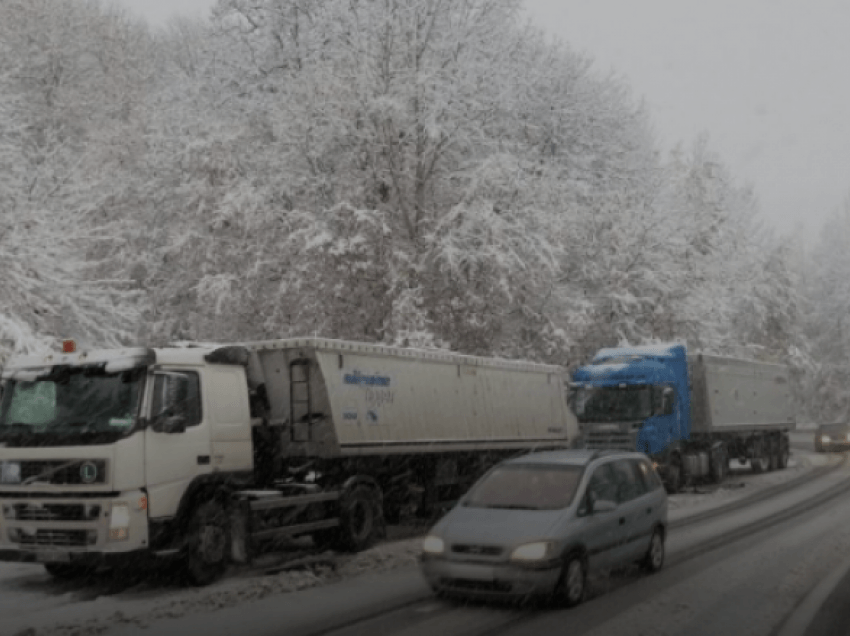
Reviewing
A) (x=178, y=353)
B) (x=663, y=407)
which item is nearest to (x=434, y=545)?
(x=178, y=353)

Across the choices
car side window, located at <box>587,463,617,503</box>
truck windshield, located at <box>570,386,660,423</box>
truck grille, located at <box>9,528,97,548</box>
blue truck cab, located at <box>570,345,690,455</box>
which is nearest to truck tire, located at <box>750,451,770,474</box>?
blue truck cab, located at <box>570,345,690,455</box>

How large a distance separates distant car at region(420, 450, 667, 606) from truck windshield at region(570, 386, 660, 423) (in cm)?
1193

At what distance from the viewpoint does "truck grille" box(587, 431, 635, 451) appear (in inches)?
916

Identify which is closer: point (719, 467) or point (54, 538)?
point (54, 538)

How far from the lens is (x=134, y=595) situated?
10984 millimetres

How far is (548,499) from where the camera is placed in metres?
10.5

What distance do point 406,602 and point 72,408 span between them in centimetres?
446

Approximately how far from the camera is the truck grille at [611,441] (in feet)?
76.3

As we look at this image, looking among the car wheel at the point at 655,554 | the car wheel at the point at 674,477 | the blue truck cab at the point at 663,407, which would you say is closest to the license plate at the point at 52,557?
the car wheel at the point at 655,554

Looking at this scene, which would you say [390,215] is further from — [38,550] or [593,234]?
[38,550]

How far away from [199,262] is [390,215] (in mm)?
5108

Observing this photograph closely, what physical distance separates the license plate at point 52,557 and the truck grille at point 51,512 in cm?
37

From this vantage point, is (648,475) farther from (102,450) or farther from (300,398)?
(102,450)

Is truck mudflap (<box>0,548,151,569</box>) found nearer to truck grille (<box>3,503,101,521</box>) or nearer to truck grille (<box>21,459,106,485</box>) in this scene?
truck grille (<box>3,503,101,521</box>)
